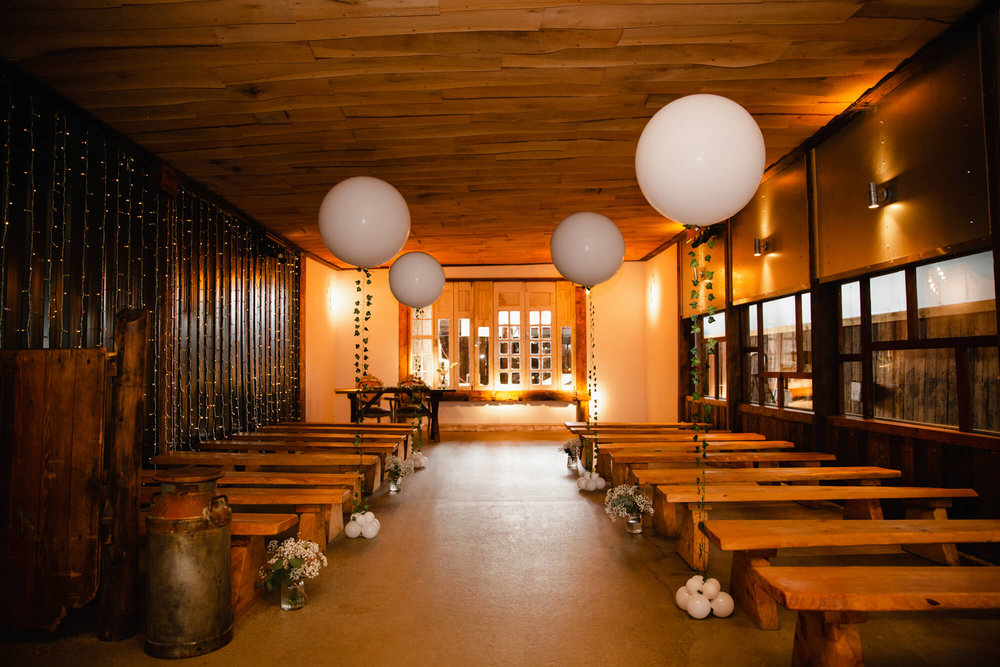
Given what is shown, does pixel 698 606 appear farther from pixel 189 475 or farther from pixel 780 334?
pixel 780 334

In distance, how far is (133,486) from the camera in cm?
235

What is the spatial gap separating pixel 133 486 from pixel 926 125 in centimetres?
439

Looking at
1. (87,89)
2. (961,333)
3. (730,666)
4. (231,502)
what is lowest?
(730,666)

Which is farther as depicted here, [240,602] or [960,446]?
[960,446]

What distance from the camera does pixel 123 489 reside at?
2322 millimetres

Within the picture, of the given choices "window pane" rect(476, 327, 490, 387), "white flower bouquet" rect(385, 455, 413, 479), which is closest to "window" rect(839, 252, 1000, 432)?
"white flower bouquet" rect(385, 455, 413, 479)

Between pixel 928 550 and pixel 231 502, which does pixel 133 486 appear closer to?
pixel 231 502

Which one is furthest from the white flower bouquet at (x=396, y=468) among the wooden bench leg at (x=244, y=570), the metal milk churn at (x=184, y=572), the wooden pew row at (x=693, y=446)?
the metal milk churn at (x=184, y=572)

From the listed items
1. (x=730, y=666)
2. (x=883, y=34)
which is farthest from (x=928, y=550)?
(x=883, y=34)

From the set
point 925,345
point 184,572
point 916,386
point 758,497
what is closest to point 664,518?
point 758,497

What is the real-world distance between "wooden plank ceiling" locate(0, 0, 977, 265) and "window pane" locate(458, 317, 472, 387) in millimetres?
4535

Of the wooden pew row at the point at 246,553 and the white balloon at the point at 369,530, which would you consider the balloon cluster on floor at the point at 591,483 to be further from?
the wooden pew row at the point at 246,553

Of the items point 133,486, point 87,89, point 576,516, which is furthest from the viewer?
point 576,516

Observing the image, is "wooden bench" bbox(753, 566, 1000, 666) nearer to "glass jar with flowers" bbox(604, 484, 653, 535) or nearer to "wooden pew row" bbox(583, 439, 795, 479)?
"glass jar with flowers" bbox(604, 484, 653, 535)
